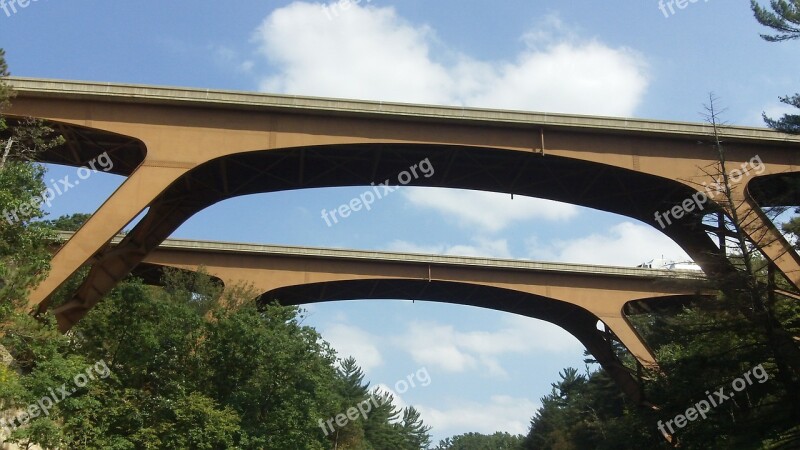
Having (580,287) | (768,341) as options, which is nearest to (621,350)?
(580,287)

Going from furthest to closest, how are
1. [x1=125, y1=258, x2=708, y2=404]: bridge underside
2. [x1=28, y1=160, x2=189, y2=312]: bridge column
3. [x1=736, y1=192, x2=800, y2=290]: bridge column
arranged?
1. [x1=125, y1=258, x2=708, y2=404]: bridge underside
2. [x1=736, y1=192, x2=800, y2=290]: bridge column
3. [x1=28, y1=160, x2=189, y2=312]: bridge column

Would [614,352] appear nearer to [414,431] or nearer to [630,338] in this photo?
[630,338]

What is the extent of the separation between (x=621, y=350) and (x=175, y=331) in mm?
47830

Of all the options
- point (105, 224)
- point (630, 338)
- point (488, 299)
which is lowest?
point (105, 224)

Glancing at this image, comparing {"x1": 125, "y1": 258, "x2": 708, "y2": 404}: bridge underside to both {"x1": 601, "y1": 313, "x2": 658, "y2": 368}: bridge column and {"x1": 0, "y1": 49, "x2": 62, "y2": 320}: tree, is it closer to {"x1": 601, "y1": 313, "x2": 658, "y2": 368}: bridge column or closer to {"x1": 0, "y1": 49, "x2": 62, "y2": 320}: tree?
{"x1": 601, "y1": 313, "x2": 658, "y2": 368}: bridge column
